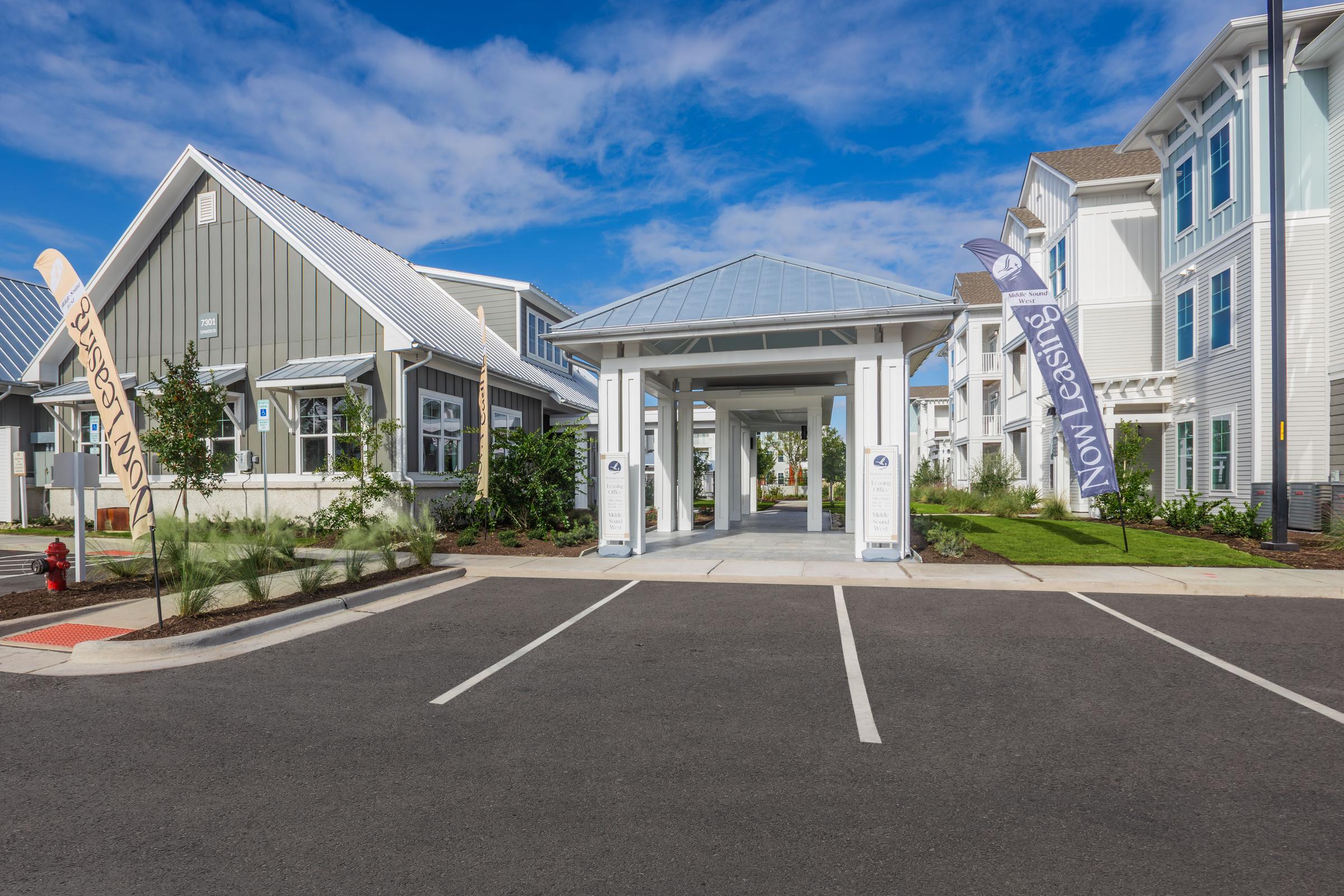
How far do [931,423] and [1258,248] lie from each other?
132ft

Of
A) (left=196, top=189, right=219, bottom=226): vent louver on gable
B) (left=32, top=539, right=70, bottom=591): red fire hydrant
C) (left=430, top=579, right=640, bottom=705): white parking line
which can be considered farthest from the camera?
(left=196, top=189, right=219, bottom=226): vent louver on gable

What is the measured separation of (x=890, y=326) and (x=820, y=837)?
10160 millimetres

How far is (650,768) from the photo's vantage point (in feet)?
13.3

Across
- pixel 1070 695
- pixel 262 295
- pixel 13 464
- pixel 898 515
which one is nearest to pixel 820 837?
pixel 1070 695

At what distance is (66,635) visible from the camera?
699 centimetres

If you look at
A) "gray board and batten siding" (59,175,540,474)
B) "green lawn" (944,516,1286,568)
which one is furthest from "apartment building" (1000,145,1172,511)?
"gray board and batten siding" (59,175,540,474)

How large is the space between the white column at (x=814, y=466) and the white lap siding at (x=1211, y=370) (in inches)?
382

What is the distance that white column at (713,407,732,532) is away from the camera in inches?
743

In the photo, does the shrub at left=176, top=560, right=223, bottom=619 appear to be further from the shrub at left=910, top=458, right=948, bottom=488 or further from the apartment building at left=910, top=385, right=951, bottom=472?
the apartment building at left=910, top=385, right=951, bottom=472

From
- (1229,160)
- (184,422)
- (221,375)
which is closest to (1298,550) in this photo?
(1229,160)

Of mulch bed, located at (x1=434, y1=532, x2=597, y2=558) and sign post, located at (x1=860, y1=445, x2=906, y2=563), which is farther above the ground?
sign post, located at (x1=860, y1=445, x2=906, y2=563)

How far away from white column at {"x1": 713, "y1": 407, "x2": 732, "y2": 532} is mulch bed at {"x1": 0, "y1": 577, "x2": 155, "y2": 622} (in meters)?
12.5

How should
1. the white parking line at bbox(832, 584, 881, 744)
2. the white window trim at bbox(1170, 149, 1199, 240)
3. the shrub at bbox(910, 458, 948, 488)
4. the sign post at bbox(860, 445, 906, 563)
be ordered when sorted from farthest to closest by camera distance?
1. the shrub at bbox(910, 458, 948, 488)
2. the white window trim at bbox(1170, 149, 1199, 240)
3. the sign post at bbox(860, 445, 906, 563)
4. the white parking line at bbox(832, 584, 881, 744)

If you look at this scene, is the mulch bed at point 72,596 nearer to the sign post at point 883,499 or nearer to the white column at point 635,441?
the white column at point 635,441
